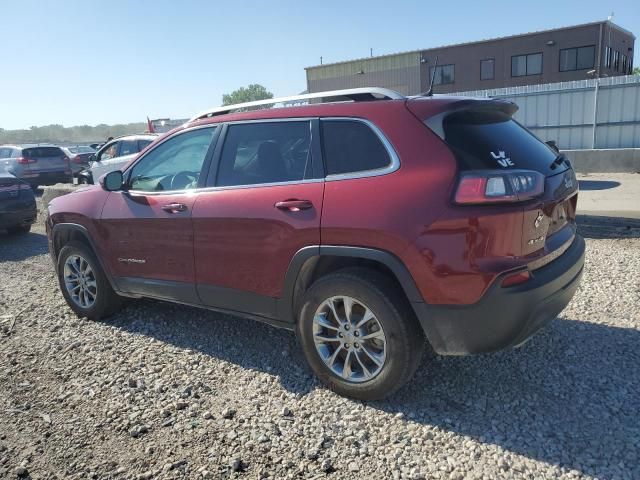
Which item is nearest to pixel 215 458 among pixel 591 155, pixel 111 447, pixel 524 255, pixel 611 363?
pixel 111 447

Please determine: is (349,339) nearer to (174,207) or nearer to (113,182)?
(174,207)

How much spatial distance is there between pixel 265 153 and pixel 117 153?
11132 millimetres

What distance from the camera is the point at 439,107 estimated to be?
2977 mm

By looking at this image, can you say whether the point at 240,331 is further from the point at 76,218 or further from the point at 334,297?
the point at 76,218

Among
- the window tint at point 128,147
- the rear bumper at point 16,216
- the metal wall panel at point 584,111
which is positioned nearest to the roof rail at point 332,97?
the rear bumper at point 16,216

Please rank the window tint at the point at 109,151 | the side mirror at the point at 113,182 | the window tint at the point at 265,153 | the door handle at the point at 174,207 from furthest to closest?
1. the window tint at the point at 109,151
2. the side mirror at the point at 113,182
3. the door handle at the point at 174,207
4. the window tint at the point at 265,153


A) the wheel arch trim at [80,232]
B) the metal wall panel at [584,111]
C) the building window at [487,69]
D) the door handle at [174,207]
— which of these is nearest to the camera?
the door handle at [174,207]

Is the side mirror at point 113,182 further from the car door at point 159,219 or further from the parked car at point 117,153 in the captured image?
the parked car at point 117,153

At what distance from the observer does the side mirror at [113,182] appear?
428 cm

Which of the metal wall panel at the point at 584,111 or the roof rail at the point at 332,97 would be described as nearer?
the roof rail at the point at 332,97

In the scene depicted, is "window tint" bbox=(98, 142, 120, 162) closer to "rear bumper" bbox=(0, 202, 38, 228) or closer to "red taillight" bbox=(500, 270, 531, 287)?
"rear bumper" bbox=(0, 202, 38, 228)

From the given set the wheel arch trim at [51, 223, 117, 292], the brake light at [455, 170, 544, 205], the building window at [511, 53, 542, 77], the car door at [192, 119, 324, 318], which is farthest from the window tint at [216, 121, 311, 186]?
the building window at [511, 53, 542, 77]

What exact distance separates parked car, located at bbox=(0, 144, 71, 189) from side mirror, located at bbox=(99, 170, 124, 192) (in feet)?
47.9

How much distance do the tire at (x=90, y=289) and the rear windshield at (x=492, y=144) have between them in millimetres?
3387
